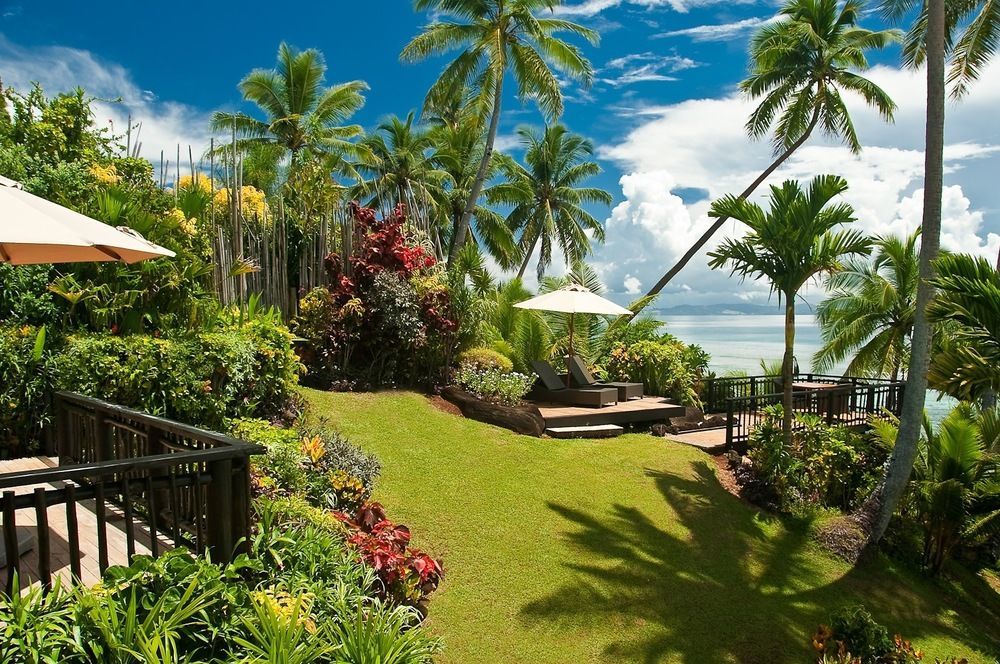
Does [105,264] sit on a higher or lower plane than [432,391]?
higher

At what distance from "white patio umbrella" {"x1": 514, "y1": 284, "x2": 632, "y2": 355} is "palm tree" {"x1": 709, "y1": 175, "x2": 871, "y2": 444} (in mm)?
2907

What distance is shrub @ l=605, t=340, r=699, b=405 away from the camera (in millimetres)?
15078

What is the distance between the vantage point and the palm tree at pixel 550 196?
34.2 metres

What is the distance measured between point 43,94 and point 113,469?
31.4ft

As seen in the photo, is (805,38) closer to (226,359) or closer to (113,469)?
(226,359)

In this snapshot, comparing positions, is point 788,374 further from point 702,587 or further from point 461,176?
point 461,176

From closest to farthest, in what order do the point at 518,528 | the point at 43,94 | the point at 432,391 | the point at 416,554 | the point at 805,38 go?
the point at 416,554, the point at 518,528, the point at 43,94, the point at 432,391, the point at 805,38

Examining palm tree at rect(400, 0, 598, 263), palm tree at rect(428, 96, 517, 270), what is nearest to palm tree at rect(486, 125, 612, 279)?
palm tree at rect(428, 96, 517, 270)

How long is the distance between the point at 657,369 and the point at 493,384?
471cm

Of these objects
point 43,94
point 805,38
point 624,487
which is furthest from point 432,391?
point 805,38

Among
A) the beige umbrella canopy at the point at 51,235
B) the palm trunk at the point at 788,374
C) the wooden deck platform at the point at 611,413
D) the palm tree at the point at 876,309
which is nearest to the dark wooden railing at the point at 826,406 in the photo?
the palm trunk at the point at 788,374

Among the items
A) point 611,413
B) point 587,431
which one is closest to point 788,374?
point 611,413

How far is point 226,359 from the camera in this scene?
8266 millimetres

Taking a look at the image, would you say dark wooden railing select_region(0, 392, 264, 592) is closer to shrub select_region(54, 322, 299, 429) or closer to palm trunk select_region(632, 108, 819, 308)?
shrub select_region(54, 322, 299, 429)
